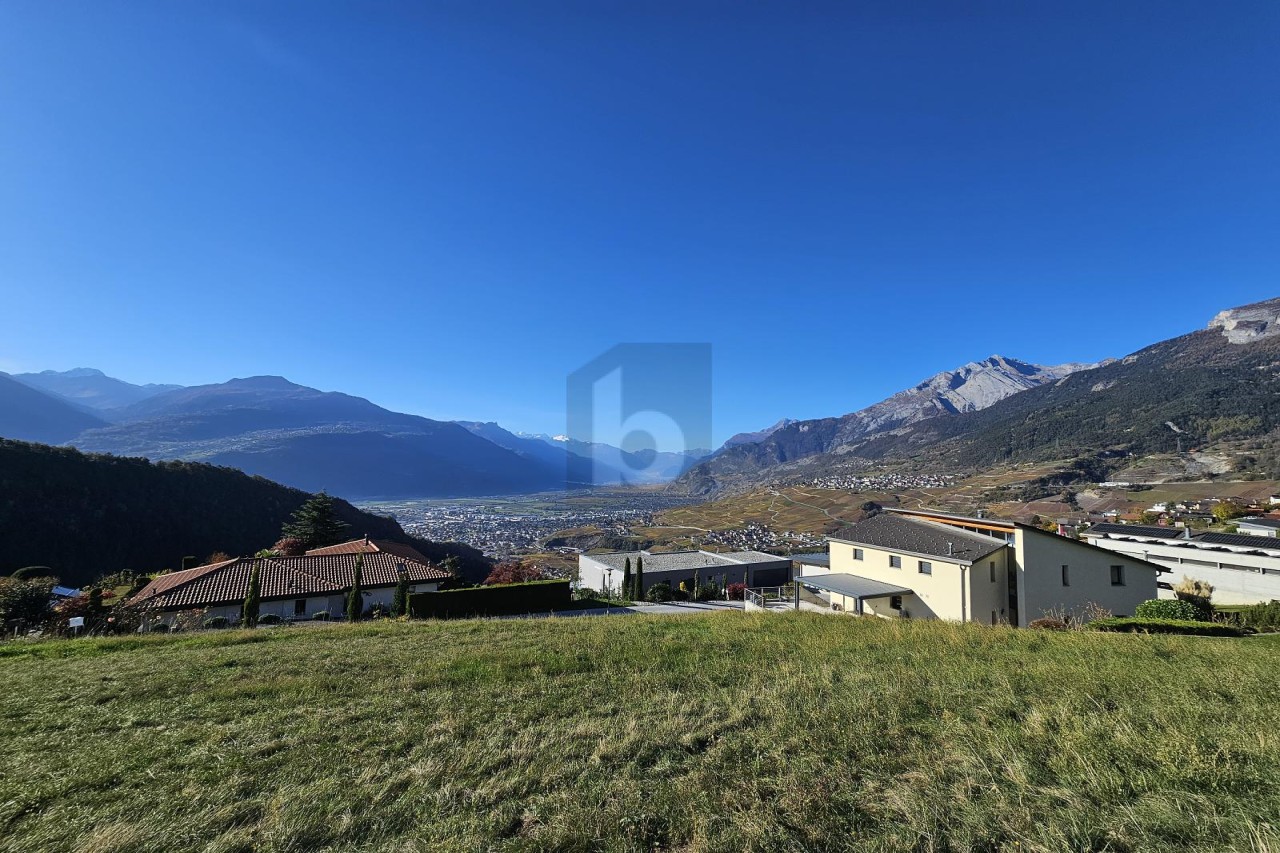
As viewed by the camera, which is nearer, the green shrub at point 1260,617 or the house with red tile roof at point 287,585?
the green shrub at point 1260,617

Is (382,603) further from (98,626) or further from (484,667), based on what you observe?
(484,667)

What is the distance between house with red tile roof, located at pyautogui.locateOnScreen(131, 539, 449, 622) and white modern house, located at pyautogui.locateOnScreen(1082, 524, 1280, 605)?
126ft

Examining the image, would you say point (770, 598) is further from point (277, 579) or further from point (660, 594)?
point (277, 579)

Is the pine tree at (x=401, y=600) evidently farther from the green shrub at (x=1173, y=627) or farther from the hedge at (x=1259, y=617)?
the hedge at (x=1259, y=617)

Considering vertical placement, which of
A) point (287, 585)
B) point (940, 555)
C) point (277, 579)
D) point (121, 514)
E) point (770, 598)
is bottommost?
point (770, 598)

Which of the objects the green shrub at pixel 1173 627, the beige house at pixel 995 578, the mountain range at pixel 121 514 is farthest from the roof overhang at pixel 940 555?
→ the mountain range at pixel 121 514

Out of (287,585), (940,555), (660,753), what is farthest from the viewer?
(287,585)

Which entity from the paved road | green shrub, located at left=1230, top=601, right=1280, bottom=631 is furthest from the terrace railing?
green shrub, located at left=1230, top=601, right=1280, bottom=631

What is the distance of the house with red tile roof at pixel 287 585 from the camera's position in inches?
931

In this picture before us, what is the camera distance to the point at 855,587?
24422 millimetres

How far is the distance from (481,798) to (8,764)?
202 inches

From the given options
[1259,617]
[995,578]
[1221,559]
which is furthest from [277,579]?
[1221,559]

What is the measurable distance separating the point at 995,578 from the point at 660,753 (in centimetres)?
2351

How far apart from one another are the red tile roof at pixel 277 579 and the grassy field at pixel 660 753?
18.7 meters
